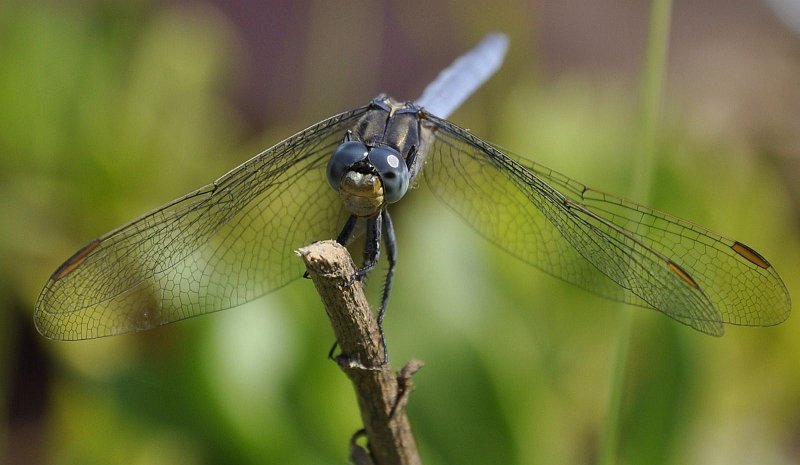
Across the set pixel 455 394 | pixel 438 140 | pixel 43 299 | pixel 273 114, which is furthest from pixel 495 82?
A: pixel 43 299

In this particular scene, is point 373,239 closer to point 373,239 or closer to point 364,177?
point 373,239

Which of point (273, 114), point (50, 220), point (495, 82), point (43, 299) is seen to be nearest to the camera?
point (43, 299)

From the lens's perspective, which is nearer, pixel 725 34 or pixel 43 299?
pixel 43 299

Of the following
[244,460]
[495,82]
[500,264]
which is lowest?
[244,460]

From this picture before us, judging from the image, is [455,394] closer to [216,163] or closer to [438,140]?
[438,140]

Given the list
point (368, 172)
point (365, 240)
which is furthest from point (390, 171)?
point (365, 240)

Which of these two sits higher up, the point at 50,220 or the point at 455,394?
the point at 50,220
